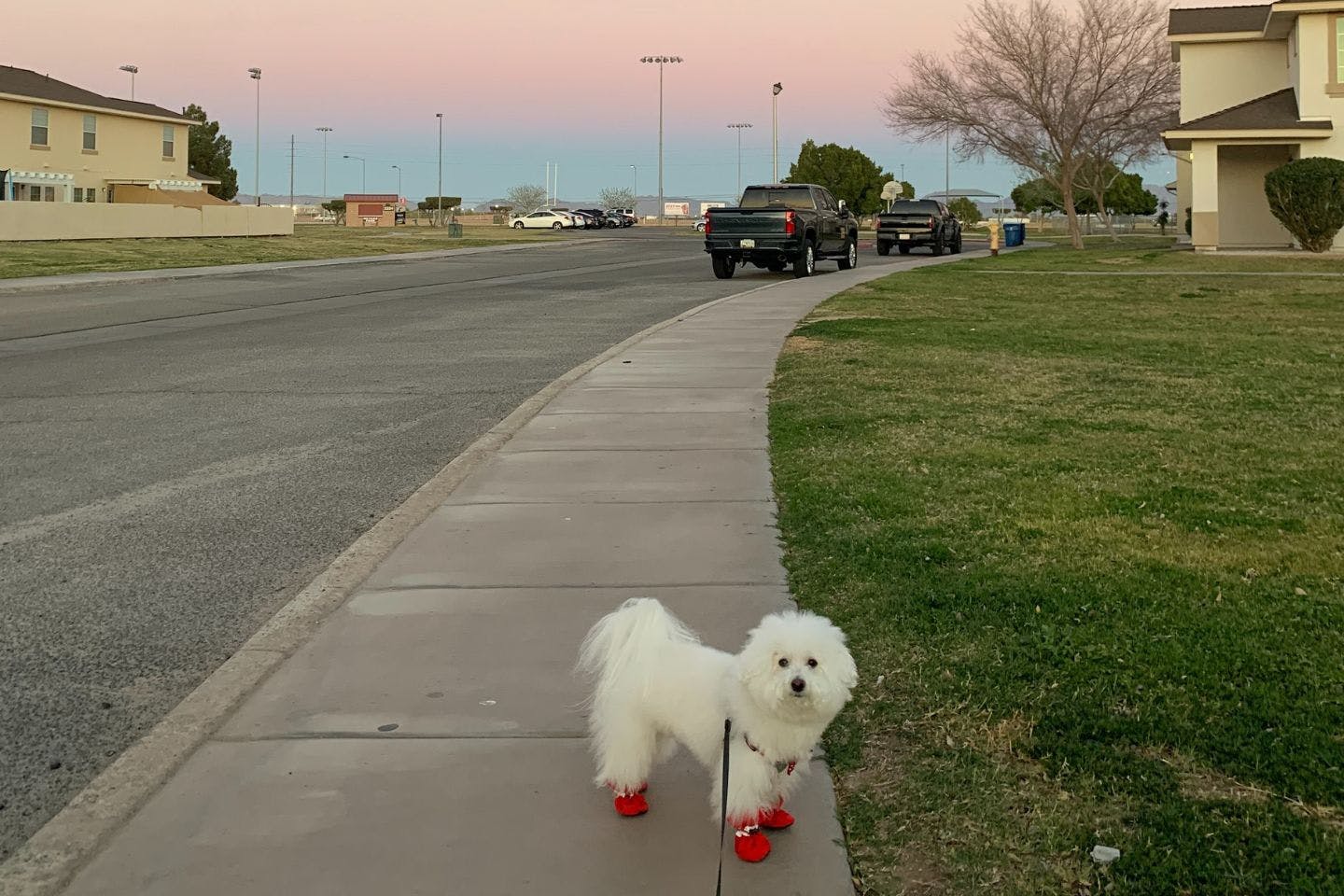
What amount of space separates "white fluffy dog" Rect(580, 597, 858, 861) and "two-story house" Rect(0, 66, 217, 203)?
51.5 meters

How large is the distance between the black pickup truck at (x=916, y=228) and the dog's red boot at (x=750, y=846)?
41657 millimetres

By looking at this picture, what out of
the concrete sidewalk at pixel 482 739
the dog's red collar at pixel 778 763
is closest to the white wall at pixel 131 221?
the concrete sidewalk at pixel 482 739

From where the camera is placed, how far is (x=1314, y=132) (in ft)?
115

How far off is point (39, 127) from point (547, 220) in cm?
3647

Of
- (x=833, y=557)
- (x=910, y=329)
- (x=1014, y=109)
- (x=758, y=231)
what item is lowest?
(x=833, y=557)

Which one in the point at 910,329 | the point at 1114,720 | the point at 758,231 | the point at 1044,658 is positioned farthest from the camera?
the point at 758,231

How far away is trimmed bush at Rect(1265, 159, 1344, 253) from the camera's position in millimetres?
34000

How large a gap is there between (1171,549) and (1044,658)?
1.81 metres

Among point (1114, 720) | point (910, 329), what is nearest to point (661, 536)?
point (1114, 720)

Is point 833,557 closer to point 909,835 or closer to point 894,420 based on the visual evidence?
point 909,835

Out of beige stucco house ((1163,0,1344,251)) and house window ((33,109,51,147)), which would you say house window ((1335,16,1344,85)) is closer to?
beige stucco house ((1163,0,1344,251))

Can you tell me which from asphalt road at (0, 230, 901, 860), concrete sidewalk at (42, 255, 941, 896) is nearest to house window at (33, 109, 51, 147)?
asphalt road at (0, 230, 901, 860)

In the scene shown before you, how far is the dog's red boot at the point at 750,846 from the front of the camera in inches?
144

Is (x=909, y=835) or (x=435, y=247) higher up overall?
(x=435, y=247)
